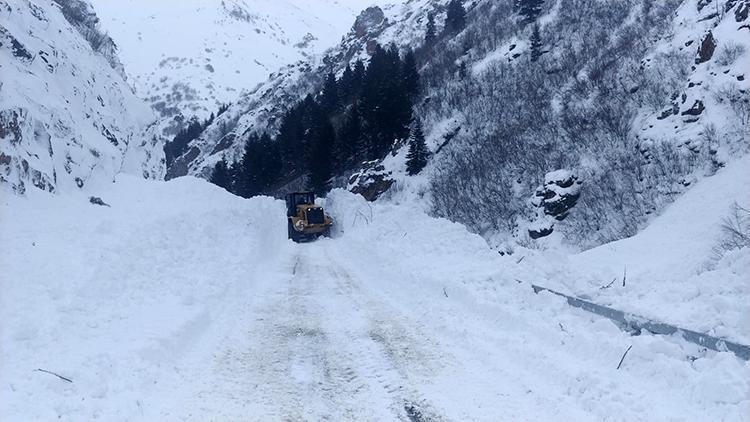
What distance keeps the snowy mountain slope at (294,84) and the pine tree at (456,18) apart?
647 cm

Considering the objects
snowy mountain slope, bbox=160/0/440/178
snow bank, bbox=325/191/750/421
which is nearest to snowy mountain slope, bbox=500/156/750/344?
snow bank, bbox=325/191/750/421

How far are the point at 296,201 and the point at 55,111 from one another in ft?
39.3

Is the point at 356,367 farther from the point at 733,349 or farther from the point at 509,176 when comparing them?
the point at 509,176

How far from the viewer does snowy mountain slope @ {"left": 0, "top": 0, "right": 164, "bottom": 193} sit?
13398mm

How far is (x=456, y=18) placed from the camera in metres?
52.2

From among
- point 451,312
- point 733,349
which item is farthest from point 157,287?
point 733,349

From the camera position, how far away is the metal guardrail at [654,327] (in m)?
5.13

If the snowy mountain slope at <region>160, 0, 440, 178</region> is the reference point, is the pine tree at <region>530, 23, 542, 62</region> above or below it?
below

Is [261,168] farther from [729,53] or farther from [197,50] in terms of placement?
[197,50]

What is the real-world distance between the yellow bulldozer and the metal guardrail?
1715cm

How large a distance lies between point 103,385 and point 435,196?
19.8 metres

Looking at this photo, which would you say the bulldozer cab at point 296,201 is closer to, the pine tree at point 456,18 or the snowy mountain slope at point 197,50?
the pine tree at point 456,18

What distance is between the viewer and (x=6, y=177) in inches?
472

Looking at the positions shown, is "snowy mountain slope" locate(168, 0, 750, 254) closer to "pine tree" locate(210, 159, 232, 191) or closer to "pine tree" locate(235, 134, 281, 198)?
"pine tree" locate(235, 134, 281, 198)
